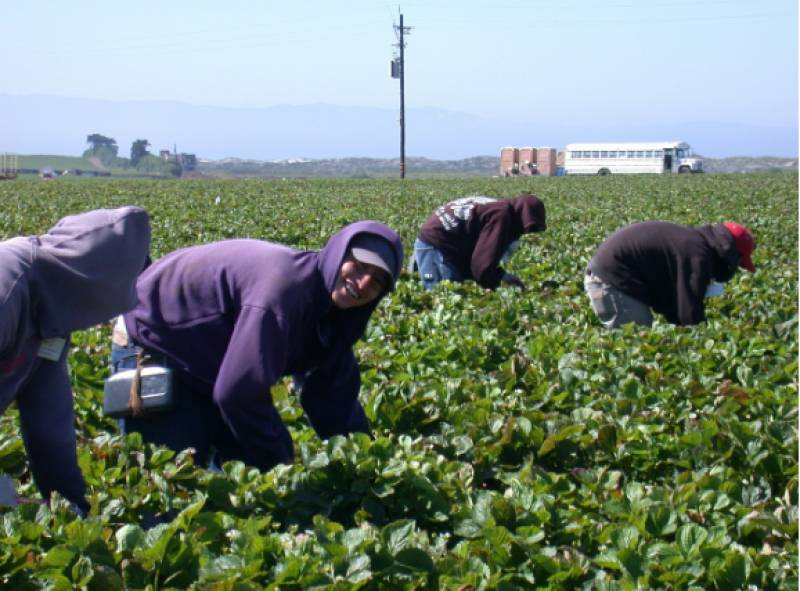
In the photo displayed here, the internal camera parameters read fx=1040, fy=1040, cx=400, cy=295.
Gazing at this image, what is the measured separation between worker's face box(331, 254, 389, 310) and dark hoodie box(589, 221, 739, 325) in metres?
3.60

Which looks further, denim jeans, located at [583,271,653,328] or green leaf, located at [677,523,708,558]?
denim jeans, located at [583,271,653,328]

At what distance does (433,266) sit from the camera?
8.74 metres

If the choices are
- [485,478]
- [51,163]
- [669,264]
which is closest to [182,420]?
[485,478]

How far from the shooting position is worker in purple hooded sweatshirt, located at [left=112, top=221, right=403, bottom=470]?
10.9 ft

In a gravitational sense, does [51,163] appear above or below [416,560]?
above

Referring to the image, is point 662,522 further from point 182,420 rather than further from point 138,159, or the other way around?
point 138,159

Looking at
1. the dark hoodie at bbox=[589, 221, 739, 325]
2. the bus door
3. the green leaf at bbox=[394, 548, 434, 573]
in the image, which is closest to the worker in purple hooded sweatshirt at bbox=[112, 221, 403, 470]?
the green leaf at bbox=[394, 548, 434, 573]

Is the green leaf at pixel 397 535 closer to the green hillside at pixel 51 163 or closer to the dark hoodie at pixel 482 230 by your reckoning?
the dark hoodie at pixel 482 230

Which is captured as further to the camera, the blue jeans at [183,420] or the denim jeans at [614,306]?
the denim jeans at [614,306]

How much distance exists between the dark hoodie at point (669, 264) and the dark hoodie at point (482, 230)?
2.79 ft

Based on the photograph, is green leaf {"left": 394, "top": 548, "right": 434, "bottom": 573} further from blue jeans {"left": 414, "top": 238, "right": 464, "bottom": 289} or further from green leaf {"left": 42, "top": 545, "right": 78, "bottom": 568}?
blue jeans {"left": 414, "top": 238, "right": 464, "bottom": 289}

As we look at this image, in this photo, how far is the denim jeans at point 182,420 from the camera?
3.80 m

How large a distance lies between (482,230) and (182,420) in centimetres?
472

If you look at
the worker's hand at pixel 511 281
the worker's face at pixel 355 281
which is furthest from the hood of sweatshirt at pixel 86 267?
the worker's hand at pixel 511 281
